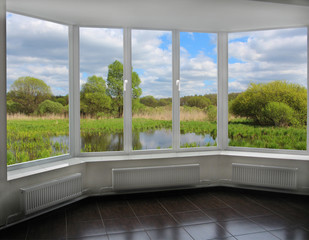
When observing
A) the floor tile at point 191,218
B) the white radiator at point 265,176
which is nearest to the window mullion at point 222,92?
the white radiator at point 265,176

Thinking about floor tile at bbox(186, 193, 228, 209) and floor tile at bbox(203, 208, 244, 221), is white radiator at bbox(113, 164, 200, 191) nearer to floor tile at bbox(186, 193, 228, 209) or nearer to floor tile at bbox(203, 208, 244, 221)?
floor tile at bbox(186, 193, 228, 209)

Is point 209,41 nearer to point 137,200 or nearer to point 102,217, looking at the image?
point 137,200

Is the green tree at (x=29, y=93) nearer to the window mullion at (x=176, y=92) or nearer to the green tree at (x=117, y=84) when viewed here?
the green tree at (x=117, y=84)

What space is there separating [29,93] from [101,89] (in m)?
1.14

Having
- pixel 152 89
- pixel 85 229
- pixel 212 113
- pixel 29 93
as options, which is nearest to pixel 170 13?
pixel 152 89

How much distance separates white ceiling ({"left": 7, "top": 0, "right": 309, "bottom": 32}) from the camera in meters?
3.69

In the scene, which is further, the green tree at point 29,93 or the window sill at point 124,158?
the green tree at point 29,93

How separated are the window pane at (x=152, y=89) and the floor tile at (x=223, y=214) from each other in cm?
151

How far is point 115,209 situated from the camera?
4.05 meters

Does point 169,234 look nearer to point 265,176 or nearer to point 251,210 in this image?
point 251,210

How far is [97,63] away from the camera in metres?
4.78

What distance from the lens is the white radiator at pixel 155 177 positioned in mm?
4496

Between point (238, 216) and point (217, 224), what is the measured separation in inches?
16.0

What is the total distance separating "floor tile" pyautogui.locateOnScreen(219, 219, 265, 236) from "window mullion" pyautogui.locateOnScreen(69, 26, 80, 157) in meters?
2.57
